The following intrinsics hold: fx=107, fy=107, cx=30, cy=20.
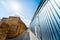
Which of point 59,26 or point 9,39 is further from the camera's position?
point 9,39

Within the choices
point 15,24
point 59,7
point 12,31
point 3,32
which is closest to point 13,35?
point 12,31

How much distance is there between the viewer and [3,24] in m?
3.56

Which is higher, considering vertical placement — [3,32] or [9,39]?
[3,32]

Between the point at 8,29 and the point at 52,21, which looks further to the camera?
the point at 8,29

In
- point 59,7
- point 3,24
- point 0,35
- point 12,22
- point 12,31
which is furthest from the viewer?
point 12,22

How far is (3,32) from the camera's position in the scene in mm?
3365

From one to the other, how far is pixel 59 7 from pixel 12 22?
229cm

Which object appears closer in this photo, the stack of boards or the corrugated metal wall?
the corrugated metal wall

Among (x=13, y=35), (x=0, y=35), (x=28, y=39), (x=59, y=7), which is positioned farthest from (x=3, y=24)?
(x=59, y=7)

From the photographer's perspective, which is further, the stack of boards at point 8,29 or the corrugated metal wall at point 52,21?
the stack of boards at point 8,29

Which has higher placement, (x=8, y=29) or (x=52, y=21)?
(x=8, y=29)

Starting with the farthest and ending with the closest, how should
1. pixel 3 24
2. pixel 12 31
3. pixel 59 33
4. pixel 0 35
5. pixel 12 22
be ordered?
pixel 12 22, pixel 12 31, pixel 3 24, pixel 0 35, pixel 59 33

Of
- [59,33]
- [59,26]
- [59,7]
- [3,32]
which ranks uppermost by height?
[59,7]

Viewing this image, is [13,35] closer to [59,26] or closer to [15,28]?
[15,28]
